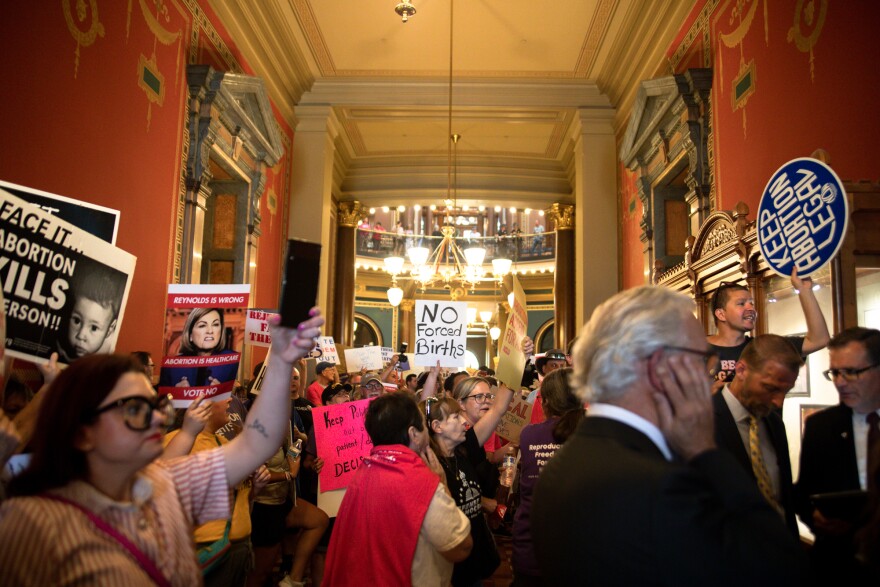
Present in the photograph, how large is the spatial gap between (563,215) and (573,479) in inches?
485

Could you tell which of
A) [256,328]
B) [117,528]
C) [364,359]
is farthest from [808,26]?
[364,359]

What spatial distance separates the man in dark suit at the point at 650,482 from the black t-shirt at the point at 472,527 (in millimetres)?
1588

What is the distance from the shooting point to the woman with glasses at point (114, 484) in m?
1.38

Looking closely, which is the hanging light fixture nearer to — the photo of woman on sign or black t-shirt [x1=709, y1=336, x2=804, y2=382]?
the photo of woman on sign

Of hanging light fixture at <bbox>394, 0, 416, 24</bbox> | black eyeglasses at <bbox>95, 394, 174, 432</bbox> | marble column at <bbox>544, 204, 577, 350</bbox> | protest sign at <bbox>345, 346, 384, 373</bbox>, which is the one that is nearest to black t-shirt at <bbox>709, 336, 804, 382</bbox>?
black eyeglasses at <bbox>95, 394, 174, 432</bbox>

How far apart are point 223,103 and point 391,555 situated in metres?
5.94

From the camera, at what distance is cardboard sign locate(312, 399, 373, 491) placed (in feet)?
13.5

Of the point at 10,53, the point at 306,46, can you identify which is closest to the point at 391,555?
the point at 10,53

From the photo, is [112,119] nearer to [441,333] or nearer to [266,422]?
[441,333]

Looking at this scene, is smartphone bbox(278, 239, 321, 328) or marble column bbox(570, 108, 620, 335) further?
marble column bbox(570, 108, 620, 335)

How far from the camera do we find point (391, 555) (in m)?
2.52

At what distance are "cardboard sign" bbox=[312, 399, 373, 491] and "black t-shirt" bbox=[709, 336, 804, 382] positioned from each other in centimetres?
205

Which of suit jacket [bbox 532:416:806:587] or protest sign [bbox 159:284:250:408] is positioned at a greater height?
protest sign [bbox 159:284:250:408]

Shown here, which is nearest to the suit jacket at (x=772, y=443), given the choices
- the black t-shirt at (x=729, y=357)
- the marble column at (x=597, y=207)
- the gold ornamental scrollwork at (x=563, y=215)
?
the black t-shirt at (x=729, y=357)
